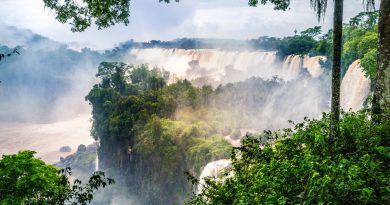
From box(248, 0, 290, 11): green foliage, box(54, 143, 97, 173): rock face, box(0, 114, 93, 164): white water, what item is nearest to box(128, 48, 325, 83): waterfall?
box(54, 143, 97, 173): rock face

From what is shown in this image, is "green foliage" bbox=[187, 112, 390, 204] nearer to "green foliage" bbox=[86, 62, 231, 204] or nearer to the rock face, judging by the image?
"green foliage" bbox=[86, 62, 231, 204]

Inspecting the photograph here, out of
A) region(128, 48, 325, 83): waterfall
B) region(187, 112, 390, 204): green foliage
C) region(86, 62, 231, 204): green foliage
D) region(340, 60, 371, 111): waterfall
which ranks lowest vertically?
region(86, 62, 231, 204): green foliage

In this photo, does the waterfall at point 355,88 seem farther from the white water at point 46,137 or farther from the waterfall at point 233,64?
the white water at point 46,137

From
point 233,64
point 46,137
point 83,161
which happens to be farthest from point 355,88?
point 46,137

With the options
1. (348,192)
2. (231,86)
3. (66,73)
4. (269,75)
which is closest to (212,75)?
(269,75)

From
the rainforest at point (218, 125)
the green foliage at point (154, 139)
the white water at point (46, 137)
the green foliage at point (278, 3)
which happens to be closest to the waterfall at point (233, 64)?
the rainforest at point (218, 125)

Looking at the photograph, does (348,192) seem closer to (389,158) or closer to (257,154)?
(389,158)

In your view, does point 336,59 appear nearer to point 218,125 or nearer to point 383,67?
point 383,67

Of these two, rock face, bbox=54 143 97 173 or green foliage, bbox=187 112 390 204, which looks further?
rock face, bbox=54 143 97 173
